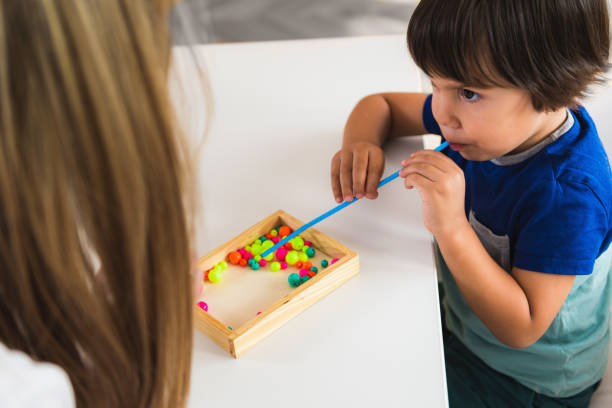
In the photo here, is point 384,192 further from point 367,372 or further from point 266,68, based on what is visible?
point 266,68

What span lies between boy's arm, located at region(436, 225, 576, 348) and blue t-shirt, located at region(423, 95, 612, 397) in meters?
0.02

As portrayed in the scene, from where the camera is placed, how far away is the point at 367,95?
1.07 meters

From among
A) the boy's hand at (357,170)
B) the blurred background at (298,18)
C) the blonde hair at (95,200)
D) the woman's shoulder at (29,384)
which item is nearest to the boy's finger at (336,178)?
the boy's hand at (357,170)

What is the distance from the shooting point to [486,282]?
2.42 feet

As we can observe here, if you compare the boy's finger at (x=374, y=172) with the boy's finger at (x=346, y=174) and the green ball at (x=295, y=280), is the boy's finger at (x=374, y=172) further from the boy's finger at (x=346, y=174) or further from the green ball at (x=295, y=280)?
the green ball at (x=295, y=280)

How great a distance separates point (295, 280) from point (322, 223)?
121mm

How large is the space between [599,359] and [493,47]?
519 mm

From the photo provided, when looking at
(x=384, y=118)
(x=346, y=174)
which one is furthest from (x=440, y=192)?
(x=384, y=118)

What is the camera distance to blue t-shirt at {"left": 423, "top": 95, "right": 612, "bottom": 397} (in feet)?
2.43

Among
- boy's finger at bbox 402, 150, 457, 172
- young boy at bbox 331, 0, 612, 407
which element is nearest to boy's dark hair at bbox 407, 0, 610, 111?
young boy at bbox 331, 0, 612, 407

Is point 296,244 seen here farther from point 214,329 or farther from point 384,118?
point 384,118

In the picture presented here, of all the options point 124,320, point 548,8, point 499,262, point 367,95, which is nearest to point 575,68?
point 548,8

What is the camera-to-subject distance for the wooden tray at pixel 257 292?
0.63 metres

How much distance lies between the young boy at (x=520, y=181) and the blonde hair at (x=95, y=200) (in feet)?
1.37
